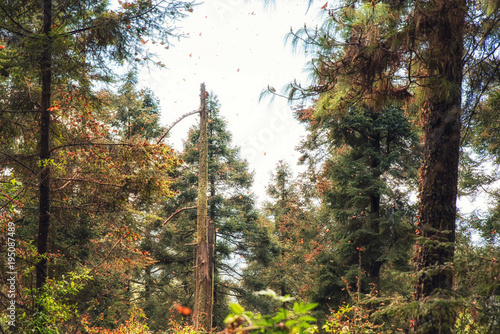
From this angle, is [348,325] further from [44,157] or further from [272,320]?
[44,157]

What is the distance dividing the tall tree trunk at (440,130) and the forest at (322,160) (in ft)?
0.05

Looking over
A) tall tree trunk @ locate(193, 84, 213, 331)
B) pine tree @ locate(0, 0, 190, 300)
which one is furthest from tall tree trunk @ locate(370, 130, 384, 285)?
pine tree @ locate(0, 0, 190, 300)

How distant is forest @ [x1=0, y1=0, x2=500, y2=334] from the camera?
11.7 feet

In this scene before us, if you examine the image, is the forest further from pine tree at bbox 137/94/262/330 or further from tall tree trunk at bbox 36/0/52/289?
pine tree at bbox 137/94/262/330

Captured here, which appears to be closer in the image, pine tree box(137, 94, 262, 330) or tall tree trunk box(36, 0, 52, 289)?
tall tree trunk box(36, 0, 52, 289)

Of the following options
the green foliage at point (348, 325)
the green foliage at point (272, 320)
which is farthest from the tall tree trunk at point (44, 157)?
the green foliage at point (272, 320)

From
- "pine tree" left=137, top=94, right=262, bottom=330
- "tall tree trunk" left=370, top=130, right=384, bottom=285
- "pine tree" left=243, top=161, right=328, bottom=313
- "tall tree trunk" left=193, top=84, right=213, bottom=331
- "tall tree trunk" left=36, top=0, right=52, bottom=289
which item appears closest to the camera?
"tall tree trunk" left=36, top=0, right=52, bottom=289

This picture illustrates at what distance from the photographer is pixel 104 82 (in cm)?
618

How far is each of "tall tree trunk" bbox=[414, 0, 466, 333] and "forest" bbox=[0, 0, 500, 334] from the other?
16mm

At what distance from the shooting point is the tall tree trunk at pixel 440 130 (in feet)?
12.0

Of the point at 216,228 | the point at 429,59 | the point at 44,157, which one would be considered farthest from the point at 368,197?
the point at 44,157

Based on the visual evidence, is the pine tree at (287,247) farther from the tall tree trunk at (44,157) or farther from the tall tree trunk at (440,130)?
the tall tree trunk at (44,157)

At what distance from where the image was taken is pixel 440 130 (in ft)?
12.5

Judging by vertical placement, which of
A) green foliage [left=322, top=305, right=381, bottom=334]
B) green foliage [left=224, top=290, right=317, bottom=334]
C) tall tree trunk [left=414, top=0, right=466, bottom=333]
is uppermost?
tall tree trunk [left=414, top=0, right=466, bottom=333]
